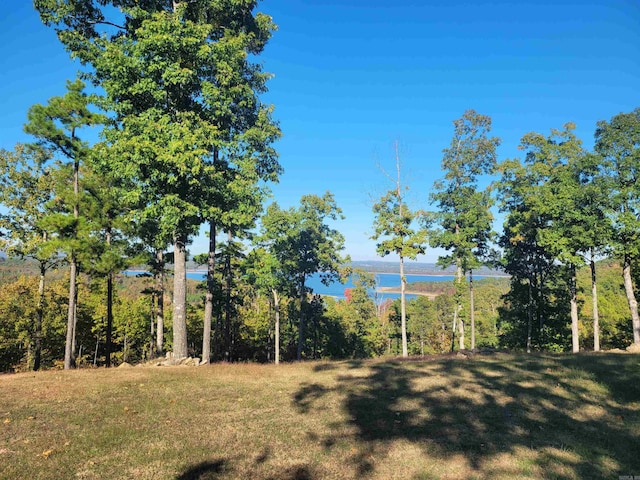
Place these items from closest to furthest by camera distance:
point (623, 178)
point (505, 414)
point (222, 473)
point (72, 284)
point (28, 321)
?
point (222, 473) → point (505, 414) → point (72, 284) → point (623, 178) → point (28, 321)

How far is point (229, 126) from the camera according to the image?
14.5 meters

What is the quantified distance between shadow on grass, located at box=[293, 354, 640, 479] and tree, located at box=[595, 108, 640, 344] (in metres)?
10.5

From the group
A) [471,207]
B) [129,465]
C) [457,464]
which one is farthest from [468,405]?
[471,207]

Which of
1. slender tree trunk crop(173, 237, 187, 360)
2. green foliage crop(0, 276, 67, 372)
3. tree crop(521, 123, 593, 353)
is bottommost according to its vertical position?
green foliage crop(0, 276, 67, 372)

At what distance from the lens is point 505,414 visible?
26.1ft

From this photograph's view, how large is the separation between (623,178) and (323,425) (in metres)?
22.6

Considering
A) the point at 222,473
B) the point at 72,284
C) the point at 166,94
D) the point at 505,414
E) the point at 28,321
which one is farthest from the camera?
the point at 28,321

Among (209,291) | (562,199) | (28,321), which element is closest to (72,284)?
(209,291)

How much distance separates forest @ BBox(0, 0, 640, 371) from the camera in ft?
37.0

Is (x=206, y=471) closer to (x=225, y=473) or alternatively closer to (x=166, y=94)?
(x=225, y=473)

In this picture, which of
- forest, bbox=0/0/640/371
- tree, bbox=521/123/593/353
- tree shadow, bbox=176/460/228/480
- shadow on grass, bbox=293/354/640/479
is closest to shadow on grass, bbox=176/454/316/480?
tree shadow, bbox=176/460/228/480

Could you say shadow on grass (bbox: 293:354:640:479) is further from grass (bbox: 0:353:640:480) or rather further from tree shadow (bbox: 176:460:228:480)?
tree shadow (bbox: 176:460:228:480)

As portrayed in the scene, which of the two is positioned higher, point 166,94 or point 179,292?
point 166,94

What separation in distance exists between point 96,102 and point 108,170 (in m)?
2.24
